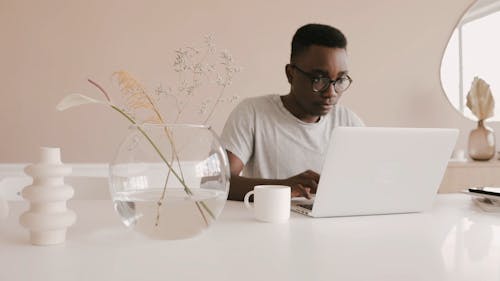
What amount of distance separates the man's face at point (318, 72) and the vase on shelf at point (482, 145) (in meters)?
1.63

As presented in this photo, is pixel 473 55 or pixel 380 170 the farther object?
pixel 473 55

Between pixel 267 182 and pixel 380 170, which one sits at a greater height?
pixel 380 170

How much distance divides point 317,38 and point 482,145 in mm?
1761

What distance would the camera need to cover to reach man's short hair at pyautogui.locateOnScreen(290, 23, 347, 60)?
1836 mm

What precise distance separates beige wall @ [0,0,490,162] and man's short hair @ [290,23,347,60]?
98cm

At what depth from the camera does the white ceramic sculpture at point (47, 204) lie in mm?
833

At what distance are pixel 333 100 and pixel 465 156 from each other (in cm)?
195

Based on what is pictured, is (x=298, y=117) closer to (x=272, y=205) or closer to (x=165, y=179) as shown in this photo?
(x=272, y=205)

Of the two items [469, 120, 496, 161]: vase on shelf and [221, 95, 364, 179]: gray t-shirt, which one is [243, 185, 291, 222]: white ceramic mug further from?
[469, 120, 496, 161]: vase on shelf

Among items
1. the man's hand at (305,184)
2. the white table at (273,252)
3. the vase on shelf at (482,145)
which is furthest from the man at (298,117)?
the vase on shelf at (482,145)

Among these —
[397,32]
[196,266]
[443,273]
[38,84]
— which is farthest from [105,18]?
[443,273]

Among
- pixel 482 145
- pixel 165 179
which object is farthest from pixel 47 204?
pixel 482 145

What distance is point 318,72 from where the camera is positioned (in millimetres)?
1799

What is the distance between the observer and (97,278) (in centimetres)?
66
